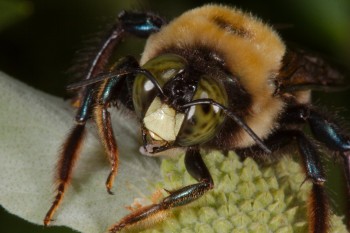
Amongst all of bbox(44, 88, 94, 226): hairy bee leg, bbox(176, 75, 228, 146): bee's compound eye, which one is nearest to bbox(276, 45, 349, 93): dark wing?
bbox(176, 75, 228, 146): bee's compound eye

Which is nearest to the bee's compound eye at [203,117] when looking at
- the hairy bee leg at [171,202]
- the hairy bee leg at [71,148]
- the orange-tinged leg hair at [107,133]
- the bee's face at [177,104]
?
the bee's face at [177,104]

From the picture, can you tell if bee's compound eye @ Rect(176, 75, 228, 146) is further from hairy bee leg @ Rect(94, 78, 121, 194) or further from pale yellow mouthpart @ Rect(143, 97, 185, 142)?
hairy bee leg @ Rect(94, 78, 121, 194)

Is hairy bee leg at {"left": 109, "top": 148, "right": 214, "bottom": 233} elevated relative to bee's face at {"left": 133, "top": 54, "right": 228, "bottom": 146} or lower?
lower

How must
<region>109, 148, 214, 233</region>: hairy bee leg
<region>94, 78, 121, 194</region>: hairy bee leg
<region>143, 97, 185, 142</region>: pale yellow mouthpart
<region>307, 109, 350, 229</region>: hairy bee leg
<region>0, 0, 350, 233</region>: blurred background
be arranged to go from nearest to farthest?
<region>143, 97, 185, 142</region>: pale yellow mouthpart → <region>109, 148, 214, 233</region>: hairy bee leg → <region>94, 78, 121, 194</region>: hairy bee leg → <region>307, 109, 350, 229</region>: hairy bee leg → <region>0, 0, 350, 233</region>: blurred background

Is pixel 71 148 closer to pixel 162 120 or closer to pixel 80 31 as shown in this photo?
pixel 162 120

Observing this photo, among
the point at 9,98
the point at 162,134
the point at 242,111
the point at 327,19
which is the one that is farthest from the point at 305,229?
the point at 327,19

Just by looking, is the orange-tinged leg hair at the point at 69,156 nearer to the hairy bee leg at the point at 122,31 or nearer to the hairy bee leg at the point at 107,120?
the hairy bee leg at the point at 107,120
